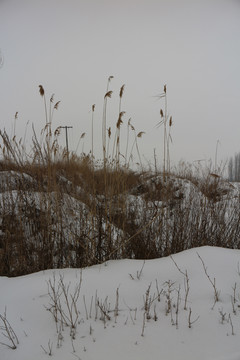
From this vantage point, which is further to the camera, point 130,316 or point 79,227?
point 79,227

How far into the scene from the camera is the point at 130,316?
1294 millimetres

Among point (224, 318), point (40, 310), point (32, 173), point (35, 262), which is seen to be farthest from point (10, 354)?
point (32, 173)

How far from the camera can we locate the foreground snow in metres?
1.05

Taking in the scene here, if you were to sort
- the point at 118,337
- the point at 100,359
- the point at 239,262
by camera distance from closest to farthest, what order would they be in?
the point at 100,359 < the point at 118,337 < the point at 239,262

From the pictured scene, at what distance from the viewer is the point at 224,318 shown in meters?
1.22

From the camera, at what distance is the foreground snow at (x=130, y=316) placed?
105 cm

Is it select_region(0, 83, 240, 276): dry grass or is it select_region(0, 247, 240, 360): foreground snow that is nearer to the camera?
select_region(0, 247, 240, 360): foreground snow

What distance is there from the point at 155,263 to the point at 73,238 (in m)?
0.83

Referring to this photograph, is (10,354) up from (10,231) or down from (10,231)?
down

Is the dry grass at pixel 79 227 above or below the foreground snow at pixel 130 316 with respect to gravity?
above

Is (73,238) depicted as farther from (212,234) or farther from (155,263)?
(212,234)

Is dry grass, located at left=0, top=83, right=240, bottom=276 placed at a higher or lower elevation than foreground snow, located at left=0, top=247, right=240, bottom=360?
higher

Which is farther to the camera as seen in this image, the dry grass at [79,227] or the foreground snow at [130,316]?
the dry grass at [79,227]

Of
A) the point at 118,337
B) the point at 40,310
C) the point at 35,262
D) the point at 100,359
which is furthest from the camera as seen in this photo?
the point at 35,262
